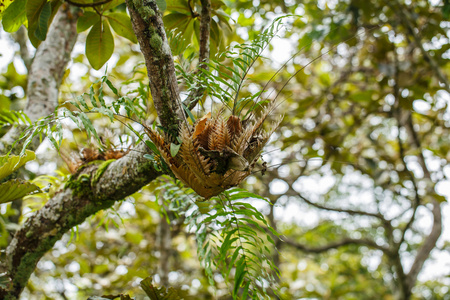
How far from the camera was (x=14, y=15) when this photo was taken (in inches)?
37.5

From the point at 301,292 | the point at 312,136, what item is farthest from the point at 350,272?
the point at 312,136

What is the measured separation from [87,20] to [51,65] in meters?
0.36

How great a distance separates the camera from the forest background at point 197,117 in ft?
3.25

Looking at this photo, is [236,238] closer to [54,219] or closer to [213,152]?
[213,152]

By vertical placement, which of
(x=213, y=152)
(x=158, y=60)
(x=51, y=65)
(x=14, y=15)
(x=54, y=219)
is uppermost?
(x=51, y=65)

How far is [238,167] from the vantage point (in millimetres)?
653

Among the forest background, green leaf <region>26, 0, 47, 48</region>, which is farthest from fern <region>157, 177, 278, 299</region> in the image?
green leaf <region>26, 0, 47, 48</region>

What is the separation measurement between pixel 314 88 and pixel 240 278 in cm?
252

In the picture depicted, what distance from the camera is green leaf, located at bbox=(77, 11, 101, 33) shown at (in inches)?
42.4

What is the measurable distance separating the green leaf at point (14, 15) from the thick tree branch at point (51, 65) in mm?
320

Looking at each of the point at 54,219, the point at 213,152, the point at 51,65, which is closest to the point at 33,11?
the point at 51,65

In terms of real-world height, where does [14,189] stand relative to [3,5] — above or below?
below

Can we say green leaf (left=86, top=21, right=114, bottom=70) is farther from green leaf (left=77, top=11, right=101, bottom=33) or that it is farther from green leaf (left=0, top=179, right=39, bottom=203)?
green leaf (left=0, top=179, right=39, bottom=203)

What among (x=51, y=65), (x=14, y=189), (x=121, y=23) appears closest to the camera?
(x=14, y=189)
